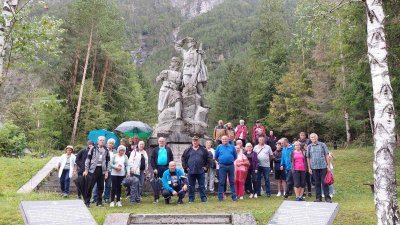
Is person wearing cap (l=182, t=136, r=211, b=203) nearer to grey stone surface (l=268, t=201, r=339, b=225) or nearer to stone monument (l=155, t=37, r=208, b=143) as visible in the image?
stone monument (l=155, t=37, r=208, b=143)

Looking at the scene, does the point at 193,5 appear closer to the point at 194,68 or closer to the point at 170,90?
the point at 194,68

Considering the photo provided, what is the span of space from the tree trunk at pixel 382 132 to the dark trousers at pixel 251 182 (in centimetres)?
577

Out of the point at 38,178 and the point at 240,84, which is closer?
the point at 38,178

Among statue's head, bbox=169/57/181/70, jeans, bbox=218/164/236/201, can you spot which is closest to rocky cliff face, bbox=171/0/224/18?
statue's head, bbox=169/57/181/70

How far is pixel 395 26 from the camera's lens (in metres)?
15.9

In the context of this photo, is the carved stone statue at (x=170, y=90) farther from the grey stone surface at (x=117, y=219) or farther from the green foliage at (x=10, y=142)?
the green foliage at (x=10, y=142)

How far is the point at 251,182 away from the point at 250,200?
1.23m

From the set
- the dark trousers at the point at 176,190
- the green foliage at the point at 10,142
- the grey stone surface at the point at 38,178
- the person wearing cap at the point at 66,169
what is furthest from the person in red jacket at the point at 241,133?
the green foliage at the point at 10,142

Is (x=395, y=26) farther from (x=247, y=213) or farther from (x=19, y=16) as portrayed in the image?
(x=19, y=16)

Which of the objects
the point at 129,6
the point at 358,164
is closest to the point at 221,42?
the point at 129,6

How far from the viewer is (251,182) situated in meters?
12.7

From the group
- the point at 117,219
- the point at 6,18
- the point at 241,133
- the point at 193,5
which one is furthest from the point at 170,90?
the point at 193,5

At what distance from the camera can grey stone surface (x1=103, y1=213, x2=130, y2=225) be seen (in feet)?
25.4

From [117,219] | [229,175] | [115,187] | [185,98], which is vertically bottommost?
[117,219]
